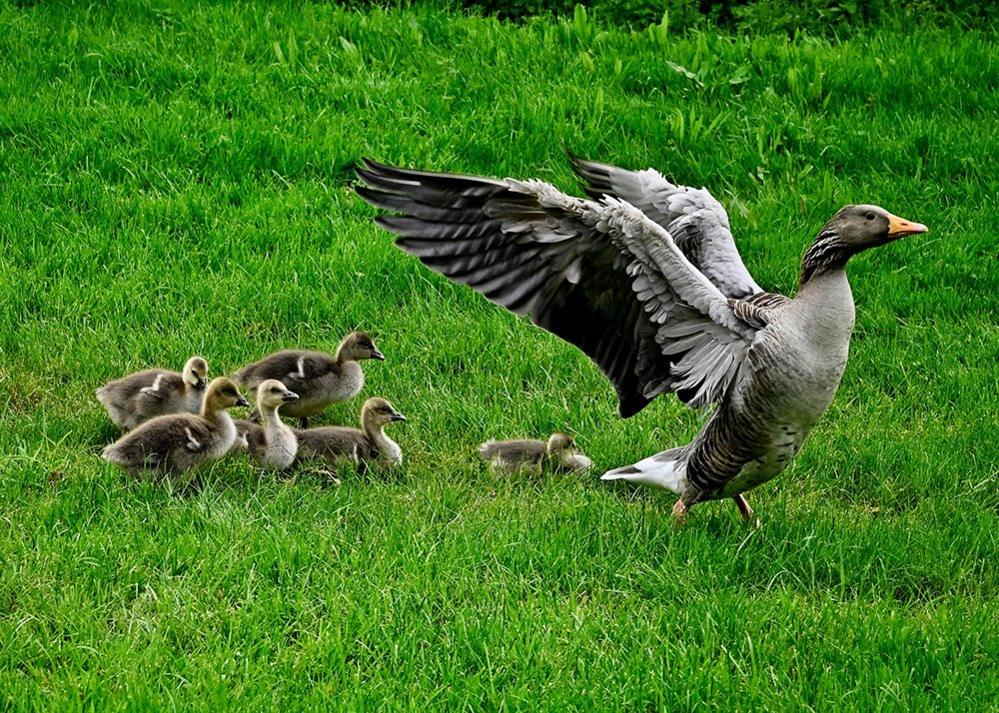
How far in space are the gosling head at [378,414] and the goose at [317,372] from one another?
434 mm

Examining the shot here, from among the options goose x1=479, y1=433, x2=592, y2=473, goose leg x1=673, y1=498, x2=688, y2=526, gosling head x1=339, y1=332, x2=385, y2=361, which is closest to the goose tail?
goose leg x1=673, y1=498, x2=688, y2=526

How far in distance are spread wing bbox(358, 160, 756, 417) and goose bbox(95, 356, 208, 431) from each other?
1.76m

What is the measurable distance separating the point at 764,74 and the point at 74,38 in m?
5.37

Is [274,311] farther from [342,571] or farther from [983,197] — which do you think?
[983,197]

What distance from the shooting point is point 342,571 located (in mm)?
5453

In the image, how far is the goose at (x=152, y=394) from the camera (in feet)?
22.0

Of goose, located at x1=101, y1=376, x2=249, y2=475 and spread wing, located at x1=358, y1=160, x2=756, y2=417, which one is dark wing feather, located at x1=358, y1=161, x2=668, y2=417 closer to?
spread wing, located at x1=358, y1=160, x2=756, y2=417

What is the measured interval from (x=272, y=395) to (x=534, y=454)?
130 centimetres

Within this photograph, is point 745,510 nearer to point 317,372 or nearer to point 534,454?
point 534,454

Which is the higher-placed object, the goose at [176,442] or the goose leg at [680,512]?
the goose leg at [680,512]

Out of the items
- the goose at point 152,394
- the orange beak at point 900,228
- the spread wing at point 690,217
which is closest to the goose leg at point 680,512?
the spread wing at point 690,217

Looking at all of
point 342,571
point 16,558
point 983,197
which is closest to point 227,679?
point 342,571

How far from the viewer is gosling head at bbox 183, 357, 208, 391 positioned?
22.6 ft

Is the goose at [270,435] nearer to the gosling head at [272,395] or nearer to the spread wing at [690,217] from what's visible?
the gosling head at [272,395]
